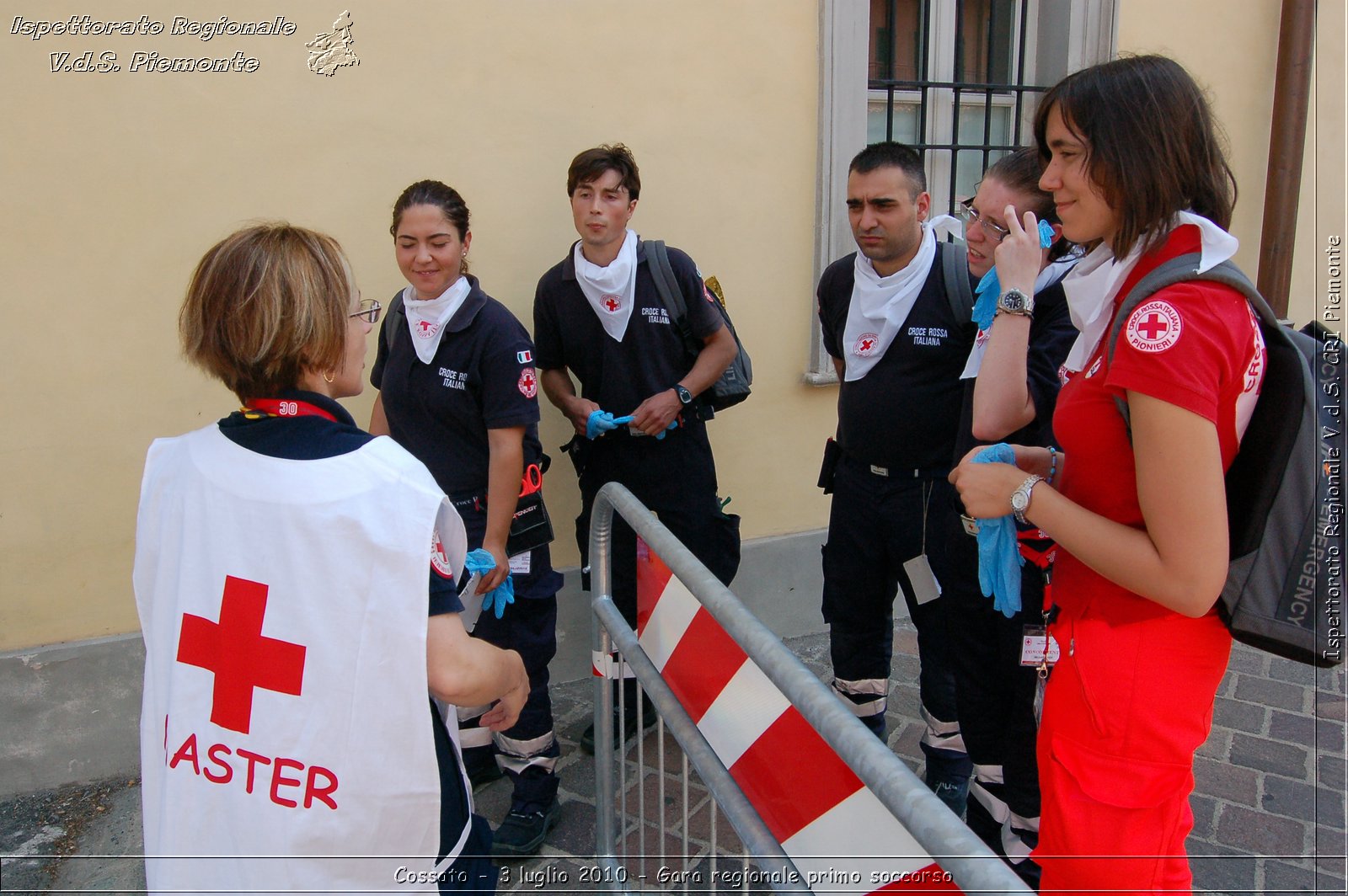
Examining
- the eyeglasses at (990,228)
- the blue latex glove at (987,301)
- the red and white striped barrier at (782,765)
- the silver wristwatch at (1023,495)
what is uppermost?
the eyeglasses at (990,228)

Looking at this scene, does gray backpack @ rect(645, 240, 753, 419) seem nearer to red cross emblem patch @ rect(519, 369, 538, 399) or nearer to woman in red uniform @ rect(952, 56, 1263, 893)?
red cross emblem patch @ rect(519, 369, 538, 399)

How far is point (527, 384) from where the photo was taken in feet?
9.48

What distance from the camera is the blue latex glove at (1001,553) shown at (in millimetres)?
1979

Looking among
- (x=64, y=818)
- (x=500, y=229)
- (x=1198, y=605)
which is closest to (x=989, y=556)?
(x=1198, y=605)

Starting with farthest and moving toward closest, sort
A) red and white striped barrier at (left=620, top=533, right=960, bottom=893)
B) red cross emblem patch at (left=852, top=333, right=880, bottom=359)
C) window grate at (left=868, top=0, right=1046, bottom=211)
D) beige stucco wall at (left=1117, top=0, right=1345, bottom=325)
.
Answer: beige stucco wall at (left=1117, top=0, right=1345, bottom=325)
window grate at (left=868, top=0, right=1046, bottom=211)
red cross emblem patch at (left=852, top=333, right=880, bottom=359)
red and white striped barrier at (left=620, top=533, right=960, bottom=893)

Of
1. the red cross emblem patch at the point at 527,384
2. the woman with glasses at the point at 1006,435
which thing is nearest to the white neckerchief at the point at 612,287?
the red cross emblem patch at the point at 527,384

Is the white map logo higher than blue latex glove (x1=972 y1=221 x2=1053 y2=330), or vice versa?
the white map logo

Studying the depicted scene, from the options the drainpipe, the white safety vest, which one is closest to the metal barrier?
the white safety vest

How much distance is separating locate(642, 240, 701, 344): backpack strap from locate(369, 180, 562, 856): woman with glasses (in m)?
0.72

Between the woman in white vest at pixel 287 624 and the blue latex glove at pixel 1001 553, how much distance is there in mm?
1082

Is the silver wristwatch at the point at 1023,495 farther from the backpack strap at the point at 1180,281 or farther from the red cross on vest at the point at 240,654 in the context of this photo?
the red cross on vest at the point at 240,654

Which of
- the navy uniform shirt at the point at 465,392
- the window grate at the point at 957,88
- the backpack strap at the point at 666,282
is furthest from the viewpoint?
the window grate at the point at 957,88

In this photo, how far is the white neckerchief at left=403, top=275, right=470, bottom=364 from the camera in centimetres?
290

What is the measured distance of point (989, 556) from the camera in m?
2.03
